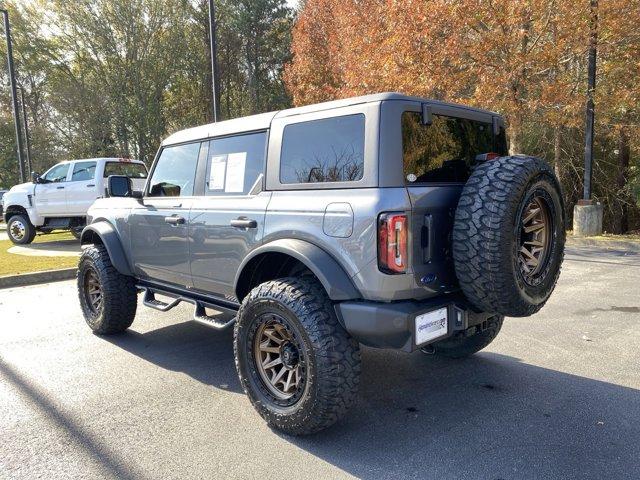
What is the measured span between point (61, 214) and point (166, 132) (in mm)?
18793

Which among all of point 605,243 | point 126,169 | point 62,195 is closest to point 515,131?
point 605,243

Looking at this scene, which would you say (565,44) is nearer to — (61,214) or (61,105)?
(61,214)

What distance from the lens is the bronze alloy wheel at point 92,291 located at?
5047 mm

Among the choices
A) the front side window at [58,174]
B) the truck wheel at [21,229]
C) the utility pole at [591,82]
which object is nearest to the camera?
the utility pole at [591,82]

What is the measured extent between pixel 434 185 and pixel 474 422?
1.54m

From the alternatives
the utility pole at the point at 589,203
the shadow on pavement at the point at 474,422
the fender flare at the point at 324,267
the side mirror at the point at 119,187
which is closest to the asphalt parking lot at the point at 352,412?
the shadow on pavement at the point at 474,422

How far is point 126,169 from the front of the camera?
1241 cm

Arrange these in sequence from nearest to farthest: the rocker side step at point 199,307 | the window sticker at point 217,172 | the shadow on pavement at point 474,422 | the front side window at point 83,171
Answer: the shadow on pavement at point 474,422, the rocker side step at point 199,307, the window sticker at point 217,172, the front side window at point 83,171

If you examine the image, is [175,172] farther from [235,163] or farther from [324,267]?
[324,267]

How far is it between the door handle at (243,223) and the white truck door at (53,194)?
402 inches

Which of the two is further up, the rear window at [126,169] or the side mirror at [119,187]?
the rear window at [126,169]

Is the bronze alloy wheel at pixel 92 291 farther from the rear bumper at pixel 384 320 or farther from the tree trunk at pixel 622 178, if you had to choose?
the tree trunk at pixel 622 178

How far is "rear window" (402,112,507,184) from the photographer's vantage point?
2.88 meters

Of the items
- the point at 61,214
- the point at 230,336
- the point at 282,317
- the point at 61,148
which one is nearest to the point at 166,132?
the point at 61,148
